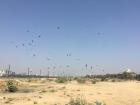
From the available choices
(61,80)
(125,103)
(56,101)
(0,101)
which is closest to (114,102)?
(125,103)

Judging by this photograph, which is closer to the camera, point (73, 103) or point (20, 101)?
point (73, 103)

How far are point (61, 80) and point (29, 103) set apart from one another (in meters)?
40.9

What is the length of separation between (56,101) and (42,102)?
4.22 feet

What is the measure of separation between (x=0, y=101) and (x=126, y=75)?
383 ft

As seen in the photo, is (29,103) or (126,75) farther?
(126,75)

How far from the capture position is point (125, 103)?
26.9 meters

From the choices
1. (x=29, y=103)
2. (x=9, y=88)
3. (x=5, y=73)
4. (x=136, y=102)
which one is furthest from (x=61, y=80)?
(x=5, y=73)

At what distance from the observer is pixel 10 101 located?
24.5 m

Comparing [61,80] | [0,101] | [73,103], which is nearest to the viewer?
[73,103]

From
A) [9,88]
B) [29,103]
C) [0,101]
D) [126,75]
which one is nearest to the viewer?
[29,103]

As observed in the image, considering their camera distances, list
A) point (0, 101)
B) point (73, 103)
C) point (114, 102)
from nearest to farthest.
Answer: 1. point (73, 103)
2. point (0, 101)
3. point (114, 102)

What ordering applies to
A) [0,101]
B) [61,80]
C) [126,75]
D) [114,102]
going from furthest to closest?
[126,75], [61,80], [114,102], [0,101]

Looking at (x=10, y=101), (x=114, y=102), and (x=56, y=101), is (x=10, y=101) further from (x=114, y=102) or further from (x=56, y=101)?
(x=114, y=102)

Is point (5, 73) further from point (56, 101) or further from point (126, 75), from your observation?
point (56, 101)
